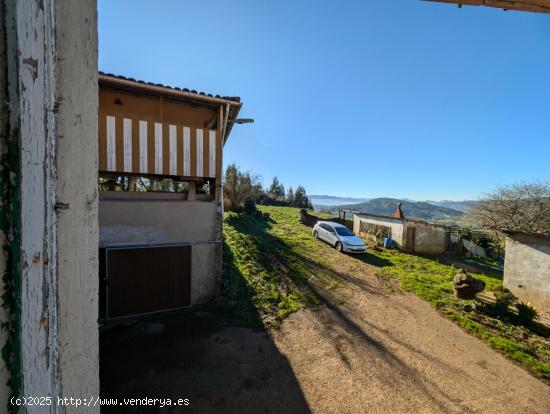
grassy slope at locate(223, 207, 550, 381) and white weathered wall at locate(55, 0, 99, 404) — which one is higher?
white weathered wall at locate(55, 0, 99, 404)

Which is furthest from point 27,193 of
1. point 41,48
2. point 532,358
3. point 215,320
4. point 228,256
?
point 228,256

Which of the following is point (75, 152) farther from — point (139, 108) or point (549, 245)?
point (549, 245)

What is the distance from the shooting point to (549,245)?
8.30 meters

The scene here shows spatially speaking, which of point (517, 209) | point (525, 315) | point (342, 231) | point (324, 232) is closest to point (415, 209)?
point (517, 209)

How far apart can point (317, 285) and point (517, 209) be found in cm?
2128

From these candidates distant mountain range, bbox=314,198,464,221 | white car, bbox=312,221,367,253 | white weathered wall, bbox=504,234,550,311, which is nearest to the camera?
white weathered wall, bbox=504,234,550,311

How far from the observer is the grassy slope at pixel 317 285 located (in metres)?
5.92

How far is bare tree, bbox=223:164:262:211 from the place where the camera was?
21125 millimetres

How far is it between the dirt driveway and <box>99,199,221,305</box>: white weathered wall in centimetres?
112

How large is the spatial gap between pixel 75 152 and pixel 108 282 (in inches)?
245

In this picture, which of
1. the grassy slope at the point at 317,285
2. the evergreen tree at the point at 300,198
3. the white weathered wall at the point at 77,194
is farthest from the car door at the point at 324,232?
the evergreen tree at the point at 300,198

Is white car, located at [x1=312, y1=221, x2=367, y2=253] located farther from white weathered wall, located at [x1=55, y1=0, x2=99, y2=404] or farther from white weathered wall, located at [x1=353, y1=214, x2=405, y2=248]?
white weathered wall, located at [x1=55, y1=0, x2=99, y2=404]

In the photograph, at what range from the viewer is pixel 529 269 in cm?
879

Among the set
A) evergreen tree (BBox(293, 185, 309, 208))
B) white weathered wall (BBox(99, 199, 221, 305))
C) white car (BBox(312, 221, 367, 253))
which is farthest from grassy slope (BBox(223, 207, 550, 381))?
evergreen tree (BBox(293, 185, 309, 208))
